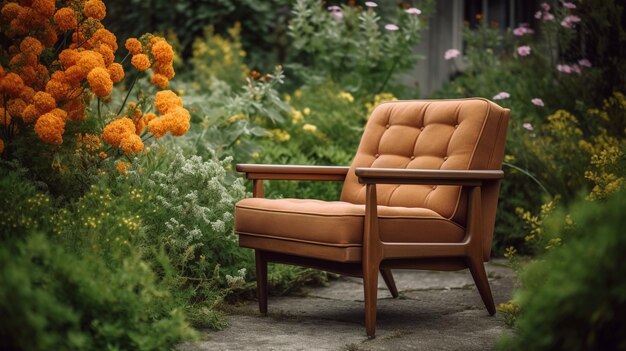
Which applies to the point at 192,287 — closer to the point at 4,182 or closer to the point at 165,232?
the point at 165,232

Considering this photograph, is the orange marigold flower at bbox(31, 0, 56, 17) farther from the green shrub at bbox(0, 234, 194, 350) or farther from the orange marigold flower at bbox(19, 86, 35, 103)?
the green shrub at bbox(0, 234, 194, 350)

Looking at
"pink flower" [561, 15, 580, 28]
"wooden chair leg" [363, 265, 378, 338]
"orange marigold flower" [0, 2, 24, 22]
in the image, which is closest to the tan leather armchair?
"wooden chair leg" [363, 265, 378, 338]

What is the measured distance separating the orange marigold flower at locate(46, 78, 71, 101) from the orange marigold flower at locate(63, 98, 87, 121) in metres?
0.16

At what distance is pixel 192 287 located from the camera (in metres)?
4.02

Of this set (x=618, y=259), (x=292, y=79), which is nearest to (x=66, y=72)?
(x=618, y=259)

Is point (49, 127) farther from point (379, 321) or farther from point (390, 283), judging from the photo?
point (390, 283)

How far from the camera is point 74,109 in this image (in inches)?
158

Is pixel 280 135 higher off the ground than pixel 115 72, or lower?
lower

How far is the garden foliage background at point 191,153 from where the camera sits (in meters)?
2.70

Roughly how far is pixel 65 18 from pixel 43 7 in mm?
109

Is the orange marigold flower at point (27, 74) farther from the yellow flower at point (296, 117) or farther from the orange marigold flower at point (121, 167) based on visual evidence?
the yellow flower at point (296, 117)

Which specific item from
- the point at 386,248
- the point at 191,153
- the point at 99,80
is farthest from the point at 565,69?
the point at 99,80

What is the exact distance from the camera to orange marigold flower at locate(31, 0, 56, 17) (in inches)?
152

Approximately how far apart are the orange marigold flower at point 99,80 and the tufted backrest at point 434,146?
56.6 inches
